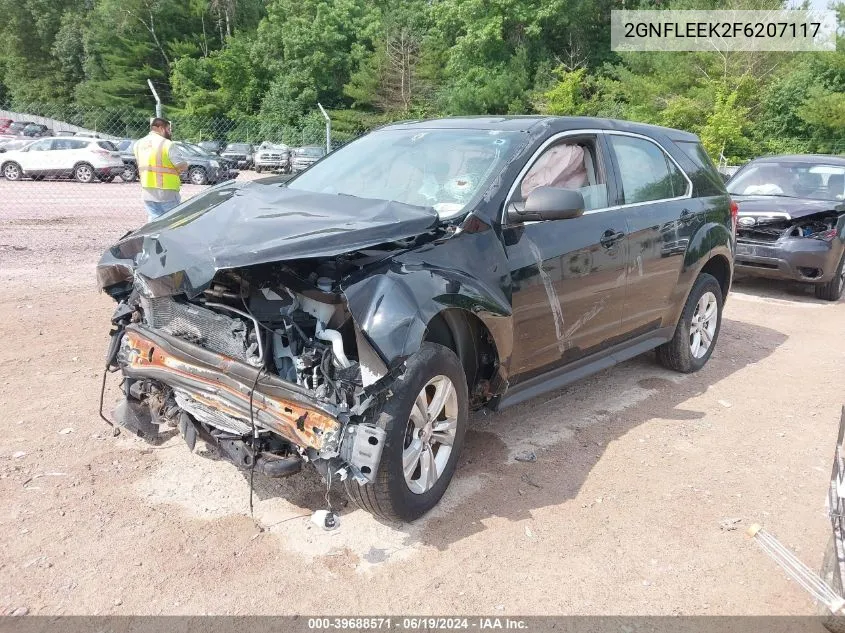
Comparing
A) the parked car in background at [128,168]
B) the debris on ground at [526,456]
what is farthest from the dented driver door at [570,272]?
the parked car in background at [128,168]

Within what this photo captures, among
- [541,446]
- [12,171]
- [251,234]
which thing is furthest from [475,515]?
[12,171]

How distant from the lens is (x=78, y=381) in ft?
15.4

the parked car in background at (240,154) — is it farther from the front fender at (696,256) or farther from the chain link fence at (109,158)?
the front fender at (696,256)

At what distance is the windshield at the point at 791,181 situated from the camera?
9008 millimetres

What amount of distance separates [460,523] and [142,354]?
1.76 m

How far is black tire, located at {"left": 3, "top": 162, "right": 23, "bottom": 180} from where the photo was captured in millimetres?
22016

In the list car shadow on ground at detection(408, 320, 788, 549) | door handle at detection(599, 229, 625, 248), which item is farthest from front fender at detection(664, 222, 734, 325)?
door handle at detection(599, 229, 625, 248)

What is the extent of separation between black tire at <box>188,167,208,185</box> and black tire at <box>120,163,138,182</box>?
182 cm

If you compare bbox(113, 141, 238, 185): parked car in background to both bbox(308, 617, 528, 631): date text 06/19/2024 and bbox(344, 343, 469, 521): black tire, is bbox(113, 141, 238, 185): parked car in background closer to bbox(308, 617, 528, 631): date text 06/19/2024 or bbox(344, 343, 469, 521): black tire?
bbox(344, 343, 469, 521): black tire

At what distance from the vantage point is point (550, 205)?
A: 3.47 meters

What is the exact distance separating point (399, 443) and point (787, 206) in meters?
7.62

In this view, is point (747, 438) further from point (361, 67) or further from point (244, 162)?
point (361, 67)

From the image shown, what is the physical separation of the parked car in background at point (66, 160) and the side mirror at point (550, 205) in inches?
839

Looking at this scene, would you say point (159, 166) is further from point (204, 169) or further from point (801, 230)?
point (204, 169)
